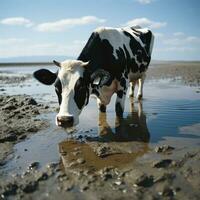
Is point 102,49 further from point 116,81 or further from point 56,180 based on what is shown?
point 56,180

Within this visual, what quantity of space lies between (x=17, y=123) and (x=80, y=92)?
8.03 feet

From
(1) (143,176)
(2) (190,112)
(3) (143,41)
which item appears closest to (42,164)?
(1) (143,176)

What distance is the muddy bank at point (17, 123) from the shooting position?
5820 millimetres

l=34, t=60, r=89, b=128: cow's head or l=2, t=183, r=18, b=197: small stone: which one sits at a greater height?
l=34, t=60, r=89, b=128: cow's head

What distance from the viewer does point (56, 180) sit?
392 centimetres

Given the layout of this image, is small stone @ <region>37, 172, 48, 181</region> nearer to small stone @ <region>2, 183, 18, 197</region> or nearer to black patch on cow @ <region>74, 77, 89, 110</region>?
small stone @ <region>2, 183, 18, 197</region>

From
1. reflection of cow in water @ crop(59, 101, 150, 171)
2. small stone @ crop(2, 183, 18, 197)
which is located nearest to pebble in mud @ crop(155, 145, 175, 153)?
reflection of cow in water @ crop(59, 101, 150, 171)

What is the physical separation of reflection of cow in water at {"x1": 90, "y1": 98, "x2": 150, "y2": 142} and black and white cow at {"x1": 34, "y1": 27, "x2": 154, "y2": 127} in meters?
0.37

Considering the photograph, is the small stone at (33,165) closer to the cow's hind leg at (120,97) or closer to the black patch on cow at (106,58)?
the black patch on cow at (106,58)

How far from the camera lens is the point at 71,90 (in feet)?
18.1

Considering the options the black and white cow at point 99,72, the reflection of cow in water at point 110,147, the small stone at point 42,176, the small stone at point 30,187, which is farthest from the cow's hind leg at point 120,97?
the small stone at point 30,187

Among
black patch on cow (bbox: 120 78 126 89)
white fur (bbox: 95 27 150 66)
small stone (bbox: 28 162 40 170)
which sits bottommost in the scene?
small stone (bbox: 28 162 40 170)

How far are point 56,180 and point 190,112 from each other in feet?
17.0

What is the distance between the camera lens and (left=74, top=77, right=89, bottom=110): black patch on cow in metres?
5.58
